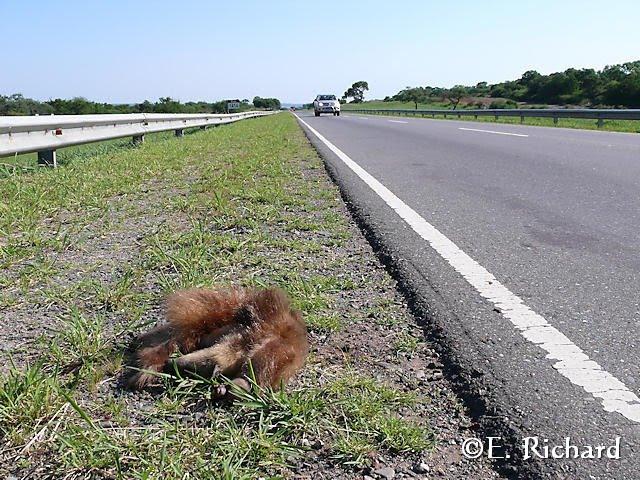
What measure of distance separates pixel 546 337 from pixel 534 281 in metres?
0.81

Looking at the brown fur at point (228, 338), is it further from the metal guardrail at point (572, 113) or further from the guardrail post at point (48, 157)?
the metal guardrail at point (572, 113)

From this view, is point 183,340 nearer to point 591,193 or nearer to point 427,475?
point 427,475

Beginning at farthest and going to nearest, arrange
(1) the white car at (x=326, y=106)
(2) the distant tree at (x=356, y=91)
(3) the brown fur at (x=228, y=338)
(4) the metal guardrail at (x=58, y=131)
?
(2) the distant tree at (x=356, y=91) → (1) the white car at (x=326, y=106) → (4) the metal guardrail at (x=58, y=131) → (3) the brown fur at (x=228, y=338)

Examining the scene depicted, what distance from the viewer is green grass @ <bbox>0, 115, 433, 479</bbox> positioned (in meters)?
1.74

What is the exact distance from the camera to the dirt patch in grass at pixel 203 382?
172 cm

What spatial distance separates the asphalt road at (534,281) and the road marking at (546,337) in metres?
0.02

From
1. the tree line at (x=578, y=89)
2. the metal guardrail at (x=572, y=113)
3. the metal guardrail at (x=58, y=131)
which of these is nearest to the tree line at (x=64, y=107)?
the metal guardrail at (x=58, y=131)

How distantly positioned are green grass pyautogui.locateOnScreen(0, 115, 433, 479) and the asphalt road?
0.31 metres

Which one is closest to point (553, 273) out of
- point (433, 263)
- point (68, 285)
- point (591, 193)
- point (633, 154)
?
point (433, 263)

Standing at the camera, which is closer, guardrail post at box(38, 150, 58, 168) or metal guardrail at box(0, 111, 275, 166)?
metal guardrail at box(0, 111, 275, 166)

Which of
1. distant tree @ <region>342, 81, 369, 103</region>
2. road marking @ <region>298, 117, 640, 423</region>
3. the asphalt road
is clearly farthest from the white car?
distant tree @ <region>342, 81, 369, 103</region>

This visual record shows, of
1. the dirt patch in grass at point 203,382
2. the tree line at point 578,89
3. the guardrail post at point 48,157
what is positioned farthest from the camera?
the tree line at point 578,89

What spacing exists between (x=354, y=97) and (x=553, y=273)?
17107cm

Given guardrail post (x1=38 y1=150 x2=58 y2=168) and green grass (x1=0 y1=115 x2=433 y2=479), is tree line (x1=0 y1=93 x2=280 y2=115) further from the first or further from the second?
green grass (x1=0 y1=115 x2=433 y2=479)
